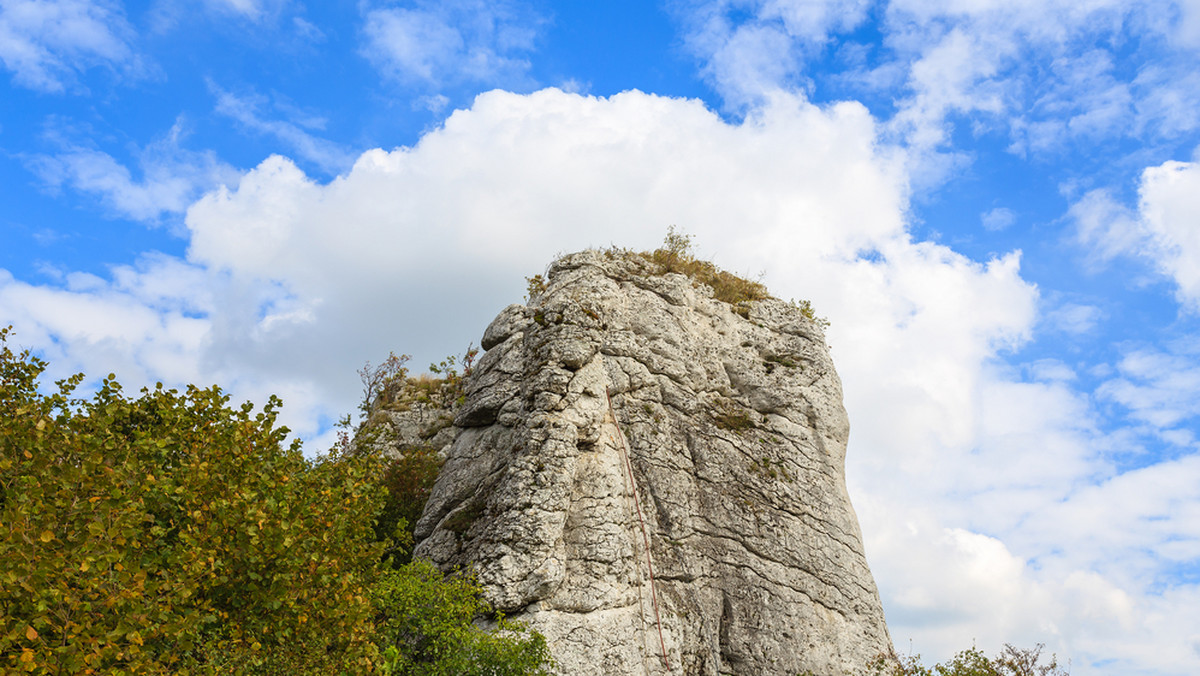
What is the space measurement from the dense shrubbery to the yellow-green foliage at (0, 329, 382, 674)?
0.11 feet

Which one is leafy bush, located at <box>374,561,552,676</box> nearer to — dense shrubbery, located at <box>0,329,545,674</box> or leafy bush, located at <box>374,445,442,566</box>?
dense shrubbery, located at <box>0,329,545,674</box>

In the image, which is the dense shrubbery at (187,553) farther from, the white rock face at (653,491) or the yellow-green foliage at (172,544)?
the white rock face at (653,491)

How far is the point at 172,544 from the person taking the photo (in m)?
15.2

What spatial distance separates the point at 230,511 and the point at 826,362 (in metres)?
21.6

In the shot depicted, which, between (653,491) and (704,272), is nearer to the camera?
(653,491)

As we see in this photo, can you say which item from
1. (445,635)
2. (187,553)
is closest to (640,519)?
(445,635)

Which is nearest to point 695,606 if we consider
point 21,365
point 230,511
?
point 230,511

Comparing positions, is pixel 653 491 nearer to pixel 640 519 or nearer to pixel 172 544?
pixel 640 519

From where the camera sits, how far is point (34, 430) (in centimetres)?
1531

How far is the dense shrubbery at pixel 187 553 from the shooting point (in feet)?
33.2

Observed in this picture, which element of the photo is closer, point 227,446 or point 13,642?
point 13,642

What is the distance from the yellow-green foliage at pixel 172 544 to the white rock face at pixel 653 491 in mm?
4022

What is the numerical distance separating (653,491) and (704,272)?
11412 millimetres

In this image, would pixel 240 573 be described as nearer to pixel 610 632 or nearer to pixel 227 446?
pixel 227 446
